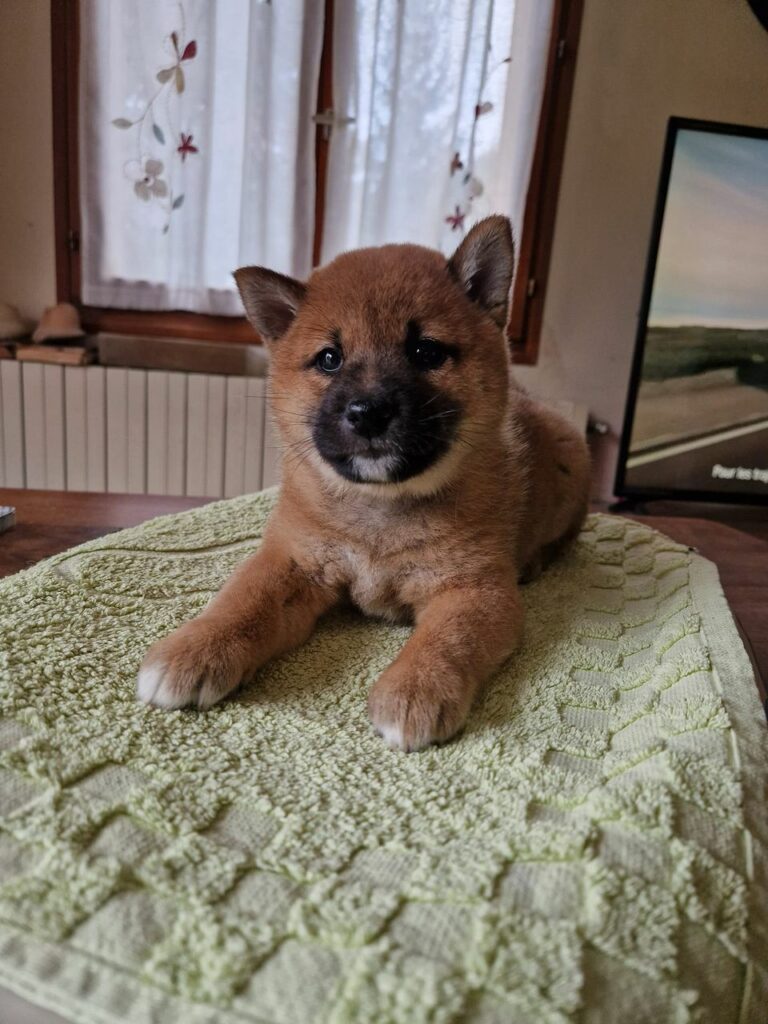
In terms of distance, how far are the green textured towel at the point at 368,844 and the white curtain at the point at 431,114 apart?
2.14 m

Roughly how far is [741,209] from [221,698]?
8.42 feet

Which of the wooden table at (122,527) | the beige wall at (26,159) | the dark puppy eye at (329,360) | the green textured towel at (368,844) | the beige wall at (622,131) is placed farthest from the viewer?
the beige wall at (622,131)

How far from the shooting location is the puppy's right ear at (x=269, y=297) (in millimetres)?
1064

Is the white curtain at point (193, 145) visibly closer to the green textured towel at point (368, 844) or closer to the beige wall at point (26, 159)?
the beige wall at point (26, 159)

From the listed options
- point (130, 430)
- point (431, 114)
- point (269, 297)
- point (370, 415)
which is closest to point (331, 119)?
point (431, 114)

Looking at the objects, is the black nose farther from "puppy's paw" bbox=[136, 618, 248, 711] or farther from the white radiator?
the white radiator

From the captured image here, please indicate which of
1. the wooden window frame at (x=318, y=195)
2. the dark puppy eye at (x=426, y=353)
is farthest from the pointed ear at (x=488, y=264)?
the wooden window frame at (x=318, y=195)

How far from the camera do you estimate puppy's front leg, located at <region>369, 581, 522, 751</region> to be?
2.46 ft

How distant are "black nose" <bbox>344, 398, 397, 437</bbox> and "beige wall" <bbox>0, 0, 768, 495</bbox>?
2.21 metres

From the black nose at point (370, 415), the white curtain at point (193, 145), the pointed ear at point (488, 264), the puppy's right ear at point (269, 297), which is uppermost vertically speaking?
the white curtain at point (193, 145)

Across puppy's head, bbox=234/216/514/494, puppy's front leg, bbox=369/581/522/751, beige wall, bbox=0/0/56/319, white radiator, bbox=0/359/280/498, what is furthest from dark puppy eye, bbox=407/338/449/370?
beige wall, bbox=0/0/56/319

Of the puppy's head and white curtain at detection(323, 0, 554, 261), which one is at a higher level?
white curtain at detection(323, 0, 554, 261)

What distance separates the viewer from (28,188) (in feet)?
8.64

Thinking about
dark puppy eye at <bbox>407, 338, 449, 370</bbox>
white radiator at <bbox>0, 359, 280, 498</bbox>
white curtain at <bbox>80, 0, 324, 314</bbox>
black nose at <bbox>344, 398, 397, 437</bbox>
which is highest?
white curtain at <bbox>80, 0, 324, 314</bbox>
